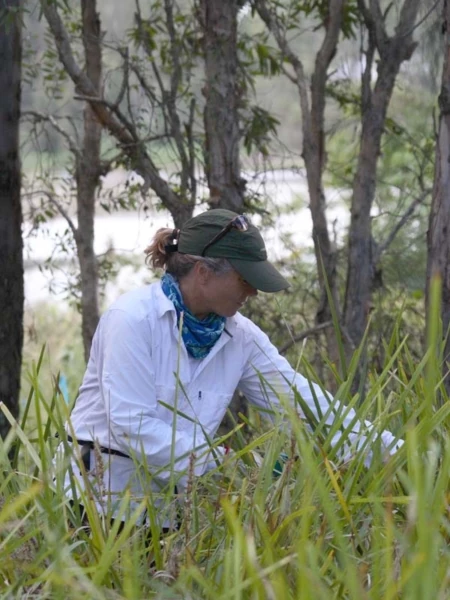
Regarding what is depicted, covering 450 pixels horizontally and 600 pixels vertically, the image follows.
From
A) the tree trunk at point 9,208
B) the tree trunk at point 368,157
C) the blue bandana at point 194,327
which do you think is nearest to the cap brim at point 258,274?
the blue bandana at point 194,327

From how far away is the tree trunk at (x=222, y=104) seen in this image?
228 inches

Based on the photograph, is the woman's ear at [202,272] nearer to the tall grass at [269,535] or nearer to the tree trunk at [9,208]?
the tall grass at [269,535]

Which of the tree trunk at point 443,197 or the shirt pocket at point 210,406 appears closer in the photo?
the shirt pocket at point 210,406

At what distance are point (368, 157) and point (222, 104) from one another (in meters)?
0.98

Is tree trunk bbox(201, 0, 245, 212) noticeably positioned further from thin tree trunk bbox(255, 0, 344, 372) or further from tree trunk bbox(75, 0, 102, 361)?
tree trunk bbox(75, 0, 102, 361)

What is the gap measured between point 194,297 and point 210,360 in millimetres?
197

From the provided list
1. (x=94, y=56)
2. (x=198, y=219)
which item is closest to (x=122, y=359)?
(x=198, y=219)

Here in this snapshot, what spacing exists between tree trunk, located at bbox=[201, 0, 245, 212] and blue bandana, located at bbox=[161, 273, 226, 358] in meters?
2.74

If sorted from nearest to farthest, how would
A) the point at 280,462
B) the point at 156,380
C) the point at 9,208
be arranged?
the point at 280,462, the point at 156,380, the point at 9,208

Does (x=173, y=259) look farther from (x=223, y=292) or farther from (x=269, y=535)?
(x=269, y=535)

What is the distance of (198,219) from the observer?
3.14 metres

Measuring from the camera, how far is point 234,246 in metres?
3.10

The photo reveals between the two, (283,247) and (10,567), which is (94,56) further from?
(10,567)

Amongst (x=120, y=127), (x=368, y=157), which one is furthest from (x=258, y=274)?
(x=368, y=157)
